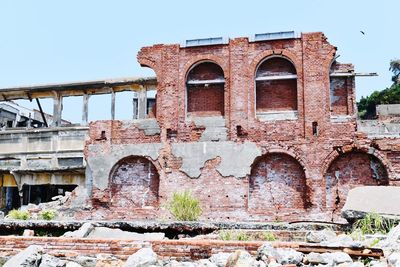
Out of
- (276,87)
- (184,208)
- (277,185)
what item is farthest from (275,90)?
(184,208)

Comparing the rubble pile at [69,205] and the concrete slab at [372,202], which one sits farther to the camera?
the rubble pile at [69,205]

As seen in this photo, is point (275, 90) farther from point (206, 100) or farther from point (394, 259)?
point (394, 259)

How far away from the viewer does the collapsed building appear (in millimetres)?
17812

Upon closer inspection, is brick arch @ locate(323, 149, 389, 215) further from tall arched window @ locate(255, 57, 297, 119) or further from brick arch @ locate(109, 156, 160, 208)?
brick arch @ locate(109, 156, 160, 208)

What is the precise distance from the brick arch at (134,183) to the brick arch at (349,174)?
6417 millimetres

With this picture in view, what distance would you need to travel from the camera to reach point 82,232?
10.3 m

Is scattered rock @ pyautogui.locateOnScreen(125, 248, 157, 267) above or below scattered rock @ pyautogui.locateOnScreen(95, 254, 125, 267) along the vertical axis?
above

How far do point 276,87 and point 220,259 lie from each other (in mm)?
12506

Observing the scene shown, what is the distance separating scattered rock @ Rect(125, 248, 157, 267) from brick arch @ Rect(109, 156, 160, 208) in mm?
11361

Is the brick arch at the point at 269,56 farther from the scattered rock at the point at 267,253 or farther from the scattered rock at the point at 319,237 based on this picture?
the scattered rock at the point at 267,253

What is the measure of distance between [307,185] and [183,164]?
15.1 ft

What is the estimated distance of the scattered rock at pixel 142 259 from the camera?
24.7 feet

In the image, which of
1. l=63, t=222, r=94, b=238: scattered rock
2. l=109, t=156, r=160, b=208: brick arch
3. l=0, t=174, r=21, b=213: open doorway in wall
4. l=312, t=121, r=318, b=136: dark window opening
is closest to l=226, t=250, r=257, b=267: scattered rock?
l=63, t=222, r=94, b=238: scattered rock

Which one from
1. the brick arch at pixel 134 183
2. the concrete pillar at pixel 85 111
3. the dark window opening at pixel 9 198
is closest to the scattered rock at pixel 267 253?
the brick arch at pixel 134 183
